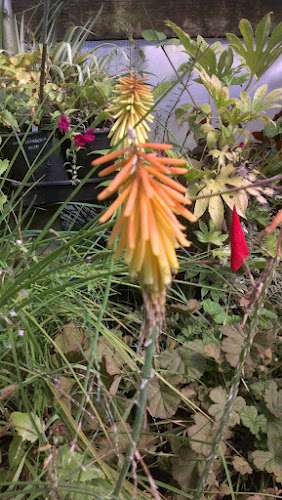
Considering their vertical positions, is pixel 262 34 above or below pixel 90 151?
above

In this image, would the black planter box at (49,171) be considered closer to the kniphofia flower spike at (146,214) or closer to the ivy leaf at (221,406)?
the ivy leaf at (221,406)

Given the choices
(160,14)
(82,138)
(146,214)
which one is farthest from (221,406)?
(160,14)

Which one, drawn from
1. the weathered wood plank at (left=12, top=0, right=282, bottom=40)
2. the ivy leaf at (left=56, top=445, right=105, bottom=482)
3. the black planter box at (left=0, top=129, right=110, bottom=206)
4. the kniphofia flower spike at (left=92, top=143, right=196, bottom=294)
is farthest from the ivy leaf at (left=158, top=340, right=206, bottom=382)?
the weathered wood plank at (left=12, top=0, right=282, bottom=40)

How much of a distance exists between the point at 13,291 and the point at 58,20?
192 cm

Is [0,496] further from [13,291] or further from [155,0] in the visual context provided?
[155,0]

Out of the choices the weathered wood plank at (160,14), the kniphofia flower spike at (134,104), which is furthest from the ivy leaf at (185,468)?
the weathered wood plank at (160,14)

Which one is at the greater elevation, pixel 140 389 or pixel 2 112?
pixel 2 112

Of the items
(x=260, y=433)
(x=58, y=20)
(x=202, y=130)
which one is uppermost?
(x=58, y=20)

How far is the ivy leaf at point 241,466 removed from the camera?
3.75 feet

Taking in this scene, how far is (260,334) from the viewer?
125 centimetres

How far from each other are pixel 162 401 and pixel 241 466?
0.20 meters

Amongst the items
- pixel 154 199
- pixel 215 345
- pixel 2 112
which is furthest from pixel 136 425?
pixel 2 112

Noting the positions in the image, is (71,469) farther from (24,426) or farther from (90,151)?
(90,151)

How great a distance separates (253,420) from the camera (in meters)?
1.19
